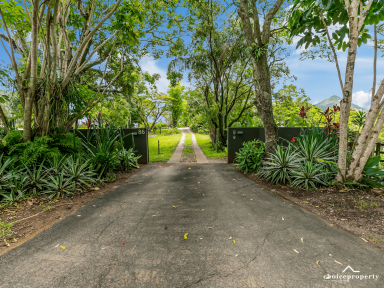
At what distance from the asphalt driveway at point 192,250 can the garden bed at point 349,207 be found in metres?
0.25

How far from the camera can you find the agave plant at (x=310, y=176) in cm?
398

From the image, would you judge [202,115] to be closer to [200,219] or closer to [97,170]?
[97,170]

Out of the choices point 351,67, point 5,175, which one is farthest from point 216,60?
point 5,175

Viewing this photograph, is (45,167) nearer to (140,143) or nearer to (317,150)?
(140,143)

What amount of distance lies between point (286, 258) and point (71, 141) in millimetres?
5096

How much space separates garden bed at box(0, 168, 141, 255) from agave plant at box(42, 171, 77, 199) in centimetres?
14

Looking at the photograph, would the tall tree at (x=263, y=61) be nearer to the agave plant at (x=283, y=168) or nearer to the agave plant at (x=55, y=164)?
the agave plant at (x=283, y=168)

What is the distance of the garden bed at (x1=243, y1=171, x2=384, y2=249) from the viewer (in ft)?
8.25

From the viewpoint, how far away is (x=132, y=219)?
287cm

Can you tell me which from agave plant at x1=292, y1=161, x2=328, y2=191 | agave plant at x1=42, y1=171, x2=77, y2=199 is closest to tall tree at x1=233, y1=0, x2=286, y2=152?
agave plant at x1=292, y1=161, x2=328, y2=191

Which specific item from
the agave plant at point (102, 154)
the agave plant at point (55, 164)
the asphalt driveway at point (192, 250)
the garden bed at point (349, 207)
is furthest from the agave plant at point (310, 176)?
the agave plant at point (55, 164)

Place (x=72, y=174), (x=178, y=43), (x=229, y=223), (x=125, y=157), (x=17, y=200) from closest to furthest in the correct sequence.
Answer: (x=229, y=223), (x=17, y=200), (x=72, y=174), (x=125, y=157), (x=178, y=43)

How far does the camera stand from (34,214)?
301cm

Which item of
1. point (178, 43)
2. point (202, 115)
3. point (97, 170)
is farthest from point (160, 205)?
point (202, 115)
